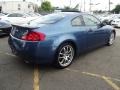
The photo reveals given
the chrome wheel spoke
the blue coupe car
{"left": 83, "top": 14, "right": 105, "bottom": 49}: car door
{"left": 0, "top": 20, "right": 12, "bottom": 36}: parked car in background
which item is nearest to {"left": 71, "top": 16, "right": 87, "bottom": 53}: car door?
the blue coupe car

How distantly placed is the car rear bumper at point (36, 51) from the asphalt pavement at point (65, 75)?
0.37 meters

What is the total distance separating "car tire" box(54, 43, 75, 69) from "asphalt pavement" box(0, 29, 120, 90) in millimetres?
147

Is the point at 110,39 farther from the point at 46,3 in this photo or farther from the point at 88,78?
the point at 46,3

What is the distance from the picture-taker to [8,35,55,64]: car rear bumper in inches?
193

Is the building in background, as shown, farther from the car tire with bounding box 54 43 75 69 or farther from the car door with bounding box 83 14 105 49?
the car tire with bounding box 54 43 75 69

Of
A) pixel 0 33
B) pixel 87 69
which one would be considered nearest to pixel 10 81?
pixel 87 69

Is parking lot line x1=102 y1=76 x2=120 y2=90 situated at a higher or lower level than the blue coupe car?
lower

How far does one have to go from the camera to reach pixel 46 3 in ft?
253

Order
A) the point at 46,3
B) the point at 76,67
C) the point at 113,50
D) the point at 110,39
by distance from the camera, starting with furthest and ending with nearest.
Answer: the point at 46,3
the point at 110,39
the point at 113,50
the point at 76,67

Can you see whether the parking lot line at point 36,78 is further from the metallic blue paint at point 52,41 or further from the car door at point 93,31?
the car door at point 93,31

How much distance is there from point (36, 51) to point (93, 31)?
7.57 feet

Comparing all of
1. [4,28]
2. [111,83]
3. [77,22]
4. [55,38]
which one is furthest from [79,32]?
[4,28]

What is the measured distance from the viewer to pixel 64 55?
18.1ft

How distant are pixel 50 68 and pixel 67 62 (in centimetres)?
50
